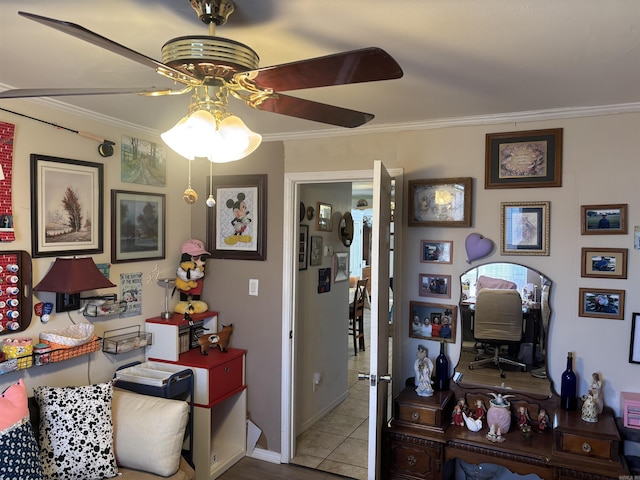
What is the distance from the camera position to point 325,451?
3594 mm

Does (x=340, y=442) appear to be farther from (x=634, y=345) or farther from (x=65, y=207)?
(x=65, y=207)

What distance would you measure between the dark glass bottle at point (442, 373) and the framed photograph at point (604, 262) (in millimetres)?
929

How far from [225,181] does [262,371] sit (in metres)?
1.44

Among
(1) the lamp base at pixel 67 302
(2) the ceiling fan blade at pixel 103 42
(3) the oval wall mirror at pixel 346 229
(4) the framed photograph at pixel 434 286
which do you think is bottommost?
(1) the lamp base at pixel 67 302

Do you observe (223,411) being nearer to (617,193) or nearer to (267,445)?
(267,445)

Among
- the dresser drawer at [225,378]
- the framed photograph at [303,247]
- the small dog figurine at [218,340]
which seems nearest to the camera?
the dresser drawer at [225,378]

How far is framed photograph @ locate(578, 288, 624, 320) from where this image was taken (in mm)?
2576

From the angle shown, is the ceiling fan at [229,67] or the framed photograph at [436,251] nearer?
the ceiling fan at [229,67]

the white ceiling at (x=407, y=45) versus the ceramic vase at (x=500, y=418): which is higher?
the white ceiling at (x=407, y=45)

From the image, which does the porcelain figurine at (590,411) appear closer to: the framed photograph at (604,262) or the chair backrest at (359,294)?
the framed photograph at (604,262)

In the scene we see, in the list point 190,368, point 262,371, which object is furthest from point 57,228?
point 262,371

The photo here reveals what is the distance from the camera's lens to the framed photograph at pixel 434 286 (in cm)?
296

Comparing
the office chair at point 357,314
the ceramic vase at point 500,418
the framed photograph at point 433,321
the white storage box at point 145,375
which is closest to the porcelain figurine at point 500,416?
the ceramic vase at point 500,418

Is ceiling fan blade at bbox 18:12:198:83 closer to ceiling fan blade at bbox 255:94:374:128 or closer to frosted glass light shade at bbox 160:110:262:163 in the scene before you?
frosted glass light shade at bbox 160:110:262:163
